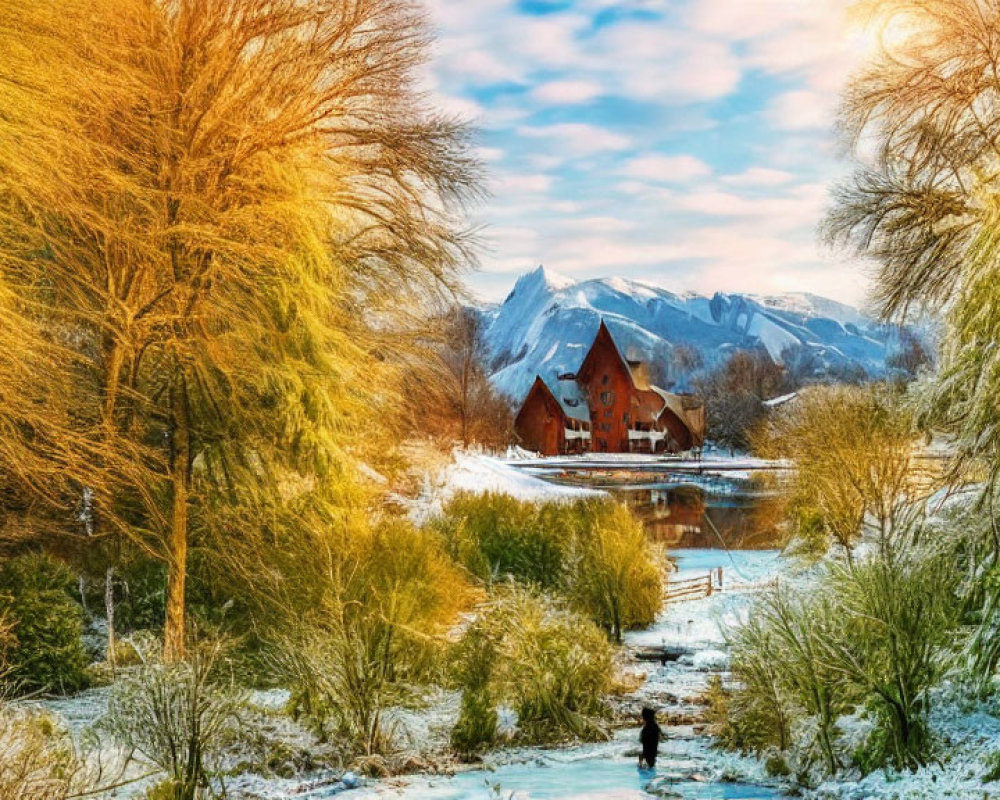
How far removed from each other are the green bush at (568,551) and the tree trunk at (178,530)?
17.6 feet

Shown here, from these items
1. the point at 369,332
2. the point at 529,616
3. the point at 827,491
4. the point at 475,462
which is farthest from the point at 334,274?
the point at 475,462

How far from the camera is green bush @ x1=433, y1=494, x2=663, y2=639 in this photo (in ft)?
52.9

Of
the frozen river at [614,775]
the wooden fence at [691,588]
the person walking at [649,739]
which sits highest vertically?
the person walking at [649,739]

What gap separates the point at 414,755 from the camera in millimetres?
8773

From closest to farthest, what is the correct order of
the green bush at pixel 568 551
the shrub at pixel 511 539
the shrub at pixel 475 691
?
the shrub at pixel 475 691 < the green bush at pixel 568 551 < the shrub at pixel 511 539

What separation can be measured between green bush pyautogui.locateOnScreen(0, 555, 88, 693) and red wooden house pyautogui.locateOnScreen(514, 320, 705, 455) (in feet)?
157

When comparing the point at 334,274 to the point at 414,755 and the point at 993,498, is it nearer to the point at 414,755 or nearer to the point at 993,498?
the point at 414,755

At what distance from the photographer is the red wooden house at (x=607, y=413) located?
5859 centimetres

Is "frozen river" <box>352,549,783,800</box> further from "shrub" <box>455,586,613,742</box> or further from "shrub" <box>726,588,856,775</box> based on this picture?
"shrub" <box>455,586,613,742</box>

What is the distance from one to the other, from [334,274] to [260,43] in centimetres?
288

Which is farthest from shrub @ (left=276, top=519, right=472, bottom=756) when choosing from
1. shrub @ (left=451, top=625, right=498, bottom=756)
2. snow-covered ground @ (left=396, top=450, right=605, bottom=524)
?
snow-covered ground @ (left=396, top=450, right=605, bottom=524)

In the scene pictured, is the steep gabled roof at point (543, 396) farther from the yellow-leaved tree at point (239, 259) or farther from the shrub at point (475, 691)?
the shrub at point (475, 691)

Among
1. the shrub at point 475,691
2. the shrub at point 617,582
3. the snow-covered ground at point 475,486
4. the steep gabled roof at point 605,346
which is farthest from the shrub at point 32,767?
the steep gabled roof at point 605,346

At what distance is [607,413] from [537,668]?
53.7m
